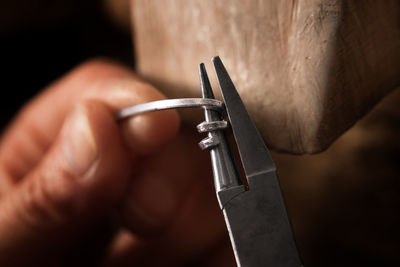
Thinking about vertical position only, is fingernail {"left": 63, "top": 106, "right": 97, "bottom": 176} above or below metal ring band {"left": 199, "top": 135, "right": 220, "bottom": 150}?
above

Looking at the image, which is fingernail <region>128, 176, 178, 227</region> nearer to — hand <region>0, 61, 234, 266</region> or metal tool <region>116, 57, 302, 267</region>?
hand <region>0, 61, 234, 266</region>

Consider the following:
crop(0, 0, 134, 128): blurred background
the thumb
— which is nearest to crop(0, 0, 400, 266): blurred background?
crop(0, 0, 134, 128): blurred background

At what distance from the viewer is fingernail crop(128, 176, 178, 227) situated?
624 millimetres

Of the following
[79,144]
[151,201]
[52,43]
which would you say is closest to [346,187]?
[151,201]

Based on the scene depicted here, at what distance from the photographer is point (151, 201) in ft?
2.05

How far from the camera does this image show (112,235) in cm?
91

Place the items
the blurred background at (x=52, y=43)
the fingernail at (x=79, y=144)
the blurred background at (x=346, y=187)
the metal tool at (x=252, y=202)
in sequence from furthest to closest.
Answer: the blurred background at (x=52, y=43) < the blurred background at (x=346, y=187) < the fingernail at (x=79, y=144) < the metal tool at (x=252, y=202)

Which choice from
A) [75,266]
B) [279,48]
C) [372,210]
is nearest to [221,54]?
[279,48]

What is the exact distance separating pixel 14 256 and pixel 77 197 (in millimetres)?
140

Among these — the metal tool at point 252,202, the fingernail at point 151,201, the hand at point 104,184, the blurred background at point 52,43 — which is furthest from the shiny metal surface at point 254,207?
the blurred background at point 52,43

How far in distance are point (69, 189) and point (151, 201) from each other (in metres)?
0.12

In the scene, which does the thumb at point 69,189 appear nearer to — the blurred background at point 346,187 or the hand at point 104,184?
the hand at point 104,184

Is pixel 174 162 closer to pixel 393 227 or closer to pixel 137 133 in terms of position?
pixel 137 133

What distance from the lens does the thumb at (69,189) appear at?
1.79 ft
